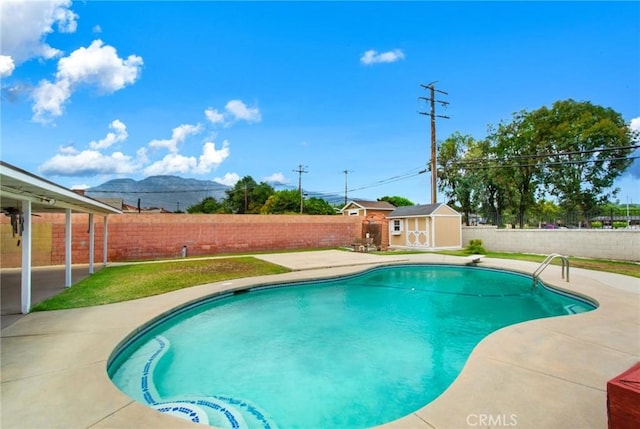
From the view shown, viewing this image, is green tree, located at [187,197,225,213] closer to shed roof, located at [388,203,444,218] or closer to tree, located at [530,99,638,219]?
shed roof, located at [388,203,444,218]

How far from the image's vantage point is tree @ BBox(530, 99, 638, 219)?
19.0 meters

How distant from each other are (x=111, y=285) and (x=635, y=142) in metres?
27.8

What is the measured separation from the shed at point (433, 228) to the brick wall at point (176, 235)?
3.32 m

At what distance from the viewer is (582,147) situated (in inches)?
783

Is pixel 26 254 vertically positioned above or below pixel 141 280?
above

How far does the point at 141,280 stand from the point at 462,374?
8337 millimetres

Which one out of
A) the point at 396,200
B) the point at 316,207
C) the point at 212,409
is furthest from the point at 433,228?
the point at 396,200

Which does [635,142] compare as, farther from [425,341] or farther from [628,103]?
[425,341]

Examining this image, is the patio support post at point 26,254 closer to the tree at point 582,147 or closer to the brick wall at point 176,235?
the brick wall at point 176,235

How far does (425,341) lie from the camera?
17.5 ft

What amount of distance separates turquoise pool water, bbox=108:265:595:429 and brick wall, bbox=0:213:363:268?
28.0 feet

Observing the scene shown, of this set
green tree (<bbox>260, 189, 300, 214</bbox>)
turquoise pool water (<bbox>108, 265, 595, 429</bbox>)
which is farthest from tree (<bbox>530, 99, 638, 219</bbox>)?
green tree (<bbox>260, 189, 300, 214</bbox>)

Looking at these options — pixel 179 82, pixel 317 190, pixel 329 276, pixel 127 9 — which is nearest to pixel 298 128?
→ pixel 179 82

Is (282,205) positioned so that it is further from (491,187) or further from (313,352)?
(313,352)
